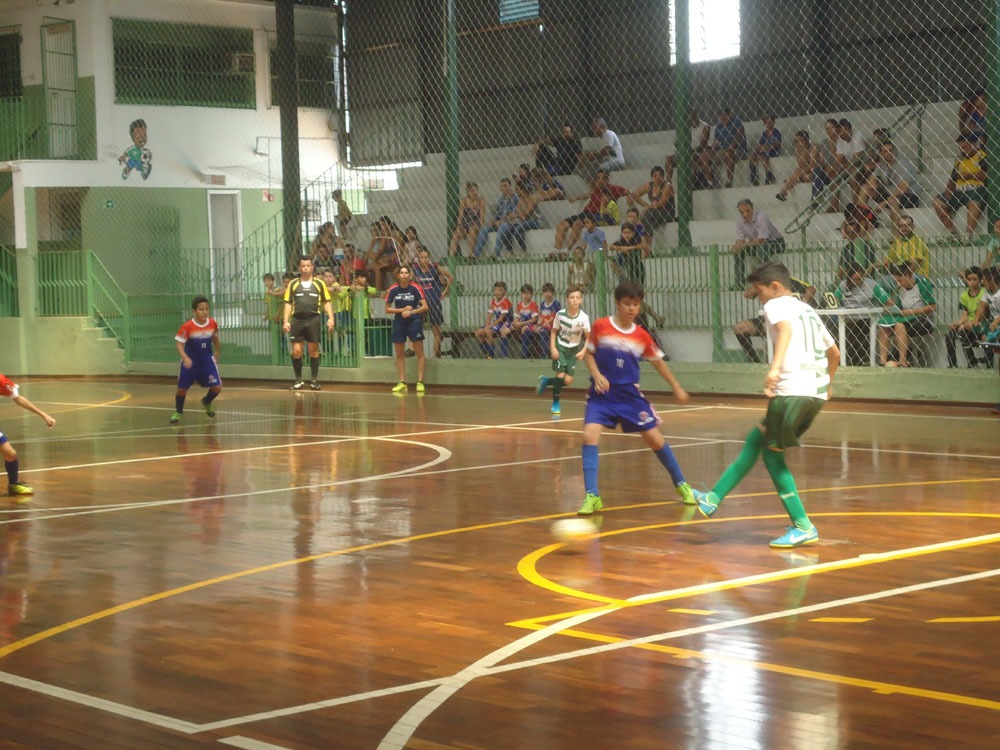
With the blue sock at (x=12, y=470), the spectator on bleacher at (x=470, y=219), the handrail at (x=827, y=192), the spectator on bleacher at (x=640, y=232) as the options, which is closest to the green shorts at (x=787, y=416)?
the blue sock at (x=12, y=470)

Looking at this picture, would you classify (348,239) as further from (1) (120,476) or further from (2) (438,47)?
(1) (120,476)

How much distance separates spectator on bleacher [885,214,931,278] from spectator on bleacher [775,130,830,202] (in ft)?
9.34

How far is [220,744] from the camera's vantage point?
5230 mm

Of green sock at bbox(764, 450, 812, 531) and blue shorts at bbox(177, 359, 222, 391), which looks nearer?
green sock at bbox(764, 450, 812, 531)

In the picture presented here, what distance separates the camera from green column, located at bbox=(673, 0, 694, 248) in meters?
22.1

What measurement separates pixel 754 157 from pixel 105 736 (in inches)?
747

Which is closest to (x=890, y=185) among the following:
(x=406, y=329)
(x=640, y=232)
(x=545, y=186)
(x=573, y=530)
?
(x=640, y=232)

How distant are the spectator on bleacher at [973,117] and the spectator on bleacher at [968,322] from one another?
2.56 metres

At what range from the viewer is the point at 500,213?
24.4 m

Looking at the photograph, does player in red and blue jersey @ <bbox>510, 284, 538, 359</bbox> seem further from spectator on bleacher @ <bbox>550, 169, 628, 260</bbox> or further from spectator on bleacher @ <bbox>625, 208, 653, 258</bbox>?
spectator on bleacher @ <bbox>625, 208, 653, 258</bbox>

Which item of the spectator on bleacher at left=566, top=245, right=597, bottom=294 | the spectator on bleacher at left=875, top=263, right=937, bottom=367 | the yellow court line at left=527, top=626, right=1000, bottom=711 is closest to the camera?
the yellow court line at left=527, top=626, right=1000, bottom=711

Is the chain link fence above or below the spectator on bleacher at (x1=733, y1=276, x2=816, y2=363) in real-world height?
above

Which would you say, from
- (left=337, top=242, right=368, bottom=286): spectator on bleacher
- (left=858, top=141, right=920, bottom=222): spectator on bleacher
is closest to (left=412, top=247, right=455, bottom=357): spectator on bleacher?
(left=337, top=242, right=368, bottom=286): spectator on bleacher

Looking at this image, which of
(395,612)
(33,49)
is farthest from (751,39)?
(395,612)
